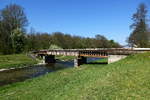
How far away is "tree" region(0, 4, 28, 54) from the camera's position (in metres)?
74.6

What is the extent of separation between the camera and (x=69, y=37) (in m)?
114

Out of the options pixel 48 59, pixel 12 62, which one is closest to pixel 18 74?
pixel 12 62

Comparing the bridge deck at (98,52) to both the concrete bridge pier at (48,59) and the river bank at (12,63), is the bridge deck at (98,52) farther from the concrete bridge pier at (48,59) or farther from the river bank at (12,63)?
the river bank at (12,63)

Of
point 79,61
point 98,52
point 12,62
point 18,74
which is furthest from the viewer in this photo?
point 12,62

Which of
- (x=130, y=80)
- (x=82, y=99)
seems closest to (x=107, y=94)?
(x=82, y=99)

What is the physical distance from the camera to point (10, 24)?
7825 cm

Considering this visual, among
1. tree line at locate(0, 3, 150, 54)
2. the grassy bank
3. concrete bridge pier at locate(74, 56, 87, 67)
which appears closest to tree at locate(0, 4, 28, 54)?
tree line at locate(0, 3, 150, 54)

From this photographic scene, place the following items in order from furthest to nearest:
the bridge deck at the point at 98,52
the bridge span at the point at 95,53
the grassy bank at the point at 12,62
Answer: the grassy bank at the point at 12,62, the bridge span at the point at 95,53, the bridge deck at the point at 98,52

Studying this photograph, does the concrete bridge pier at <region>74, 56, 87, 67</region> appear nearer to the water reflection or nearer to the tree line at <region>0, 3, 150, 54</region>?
the water reflection

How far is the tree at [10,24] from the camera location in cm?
7462

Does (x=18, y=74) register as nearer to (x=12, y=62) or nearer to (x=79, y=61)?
(x=79, y=61)

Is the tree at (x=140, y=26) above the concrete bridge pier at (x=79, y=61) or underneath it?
above

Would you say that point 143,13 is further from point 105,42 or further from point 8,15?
point 105,42

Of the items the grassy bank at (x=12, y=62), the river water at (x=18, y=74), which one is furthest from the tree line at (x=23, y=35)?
the river water at (x=18, y=74)
